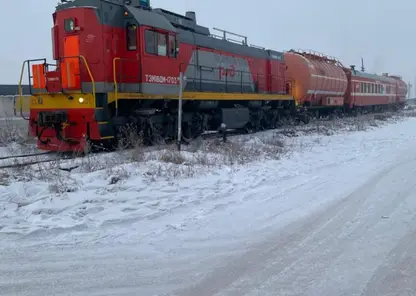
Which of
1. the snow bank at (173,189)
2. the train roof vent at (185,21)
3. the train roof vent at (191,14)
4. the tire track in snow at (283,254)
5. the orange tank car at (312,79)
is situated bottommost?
the tire track in snow at (283,254)

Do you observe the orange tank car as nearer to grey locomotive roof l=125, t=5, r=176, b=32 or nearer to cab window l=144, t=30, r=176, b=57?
cab window l=144, t=30, r=176, b=57

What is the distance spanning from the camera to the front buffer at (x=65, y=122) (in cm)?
1079

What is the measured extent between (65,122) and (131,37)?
3093 mm

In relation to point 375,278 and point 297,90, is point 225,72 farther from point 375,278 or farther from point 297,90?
point 375,278

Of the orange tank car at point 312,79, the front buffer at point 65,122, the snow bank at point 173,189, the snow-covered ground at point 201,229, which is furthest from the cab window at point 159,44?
the orange tank car at point 312,79

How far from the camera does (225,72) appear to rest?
16.8m

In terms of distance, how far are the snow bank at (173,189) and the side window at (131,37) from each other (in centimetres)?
375

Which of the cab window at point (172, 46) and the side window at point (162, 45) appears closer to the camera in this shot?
the side window at point (162, 45)

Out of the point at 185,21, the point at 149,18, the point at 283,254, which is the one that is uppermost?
the point at 185,21

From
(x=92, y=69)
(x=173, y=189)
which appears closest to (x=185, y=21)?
(x=92, y=69)

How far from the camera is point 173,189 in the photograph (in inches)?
267

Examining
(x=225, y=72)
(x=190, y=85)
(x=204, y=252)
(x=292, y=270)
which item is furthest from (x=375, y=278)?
(x=225, y=72)

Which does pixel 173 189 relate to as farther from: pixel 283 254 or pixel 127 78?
pixel 127 78

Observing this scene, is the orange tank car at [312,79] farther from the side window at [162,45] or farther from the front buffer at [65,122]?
the front buffer at [65,122]
